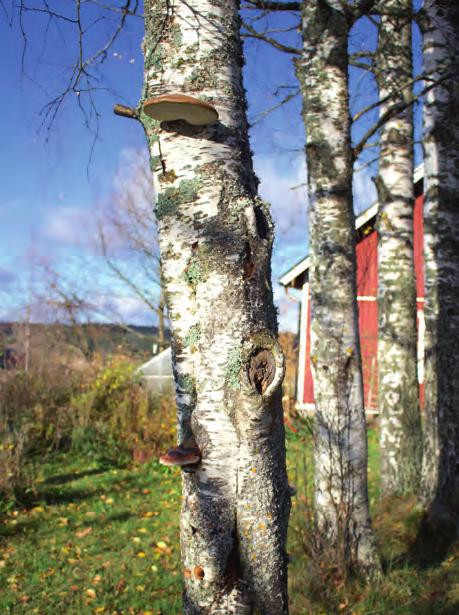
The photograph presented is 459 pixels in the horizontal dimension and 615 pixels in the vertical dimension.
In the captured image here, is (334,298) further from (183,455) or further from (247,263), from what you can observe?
(183,455)

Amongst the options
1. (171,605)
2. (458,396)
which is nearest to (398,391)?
(458,396)

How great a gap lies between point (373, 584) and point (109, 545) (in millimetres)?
3087

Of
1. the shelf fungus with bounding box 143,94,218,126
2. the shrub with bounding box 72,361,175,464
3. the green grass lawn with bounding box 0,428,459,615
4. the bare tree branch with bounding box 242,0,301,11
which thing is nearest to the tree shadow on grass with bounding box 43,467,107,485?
the green grass lawn with bounding box 0,428,459,615

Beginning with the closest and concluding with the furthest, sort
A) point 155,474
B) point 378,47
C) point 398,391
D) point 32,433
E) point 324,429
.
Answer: point 324,429
point 398,391
point 378,47
point 155,474
point 32,433

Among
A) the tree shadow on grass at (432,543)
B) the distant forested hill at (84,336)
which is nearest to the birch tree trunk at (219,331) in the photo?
the tree shadow on grass at (432,543)

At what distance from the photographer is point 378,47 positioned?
6711mm

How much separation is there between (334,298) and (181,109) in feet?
9.70

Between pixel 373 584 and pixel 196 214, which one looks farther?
pixel 373 584

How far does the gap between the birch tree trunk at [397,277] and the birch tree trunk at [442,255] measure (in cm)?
39

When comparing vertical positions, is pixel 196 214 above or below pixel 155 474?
above

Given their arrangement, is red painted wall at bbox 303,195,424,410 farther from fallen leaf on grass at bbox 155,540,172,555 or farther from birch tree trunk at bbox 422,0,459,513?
fallen leaf on grass at bbox 155,540,172,555

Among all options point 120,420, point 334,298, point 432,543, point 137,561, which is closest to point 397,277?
point 334,298

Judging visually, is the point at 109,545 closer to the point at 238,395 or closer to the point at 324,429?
the point at 324,429

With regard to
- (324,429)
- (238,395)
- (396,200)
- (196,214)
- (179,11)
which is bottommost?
(324,429)
